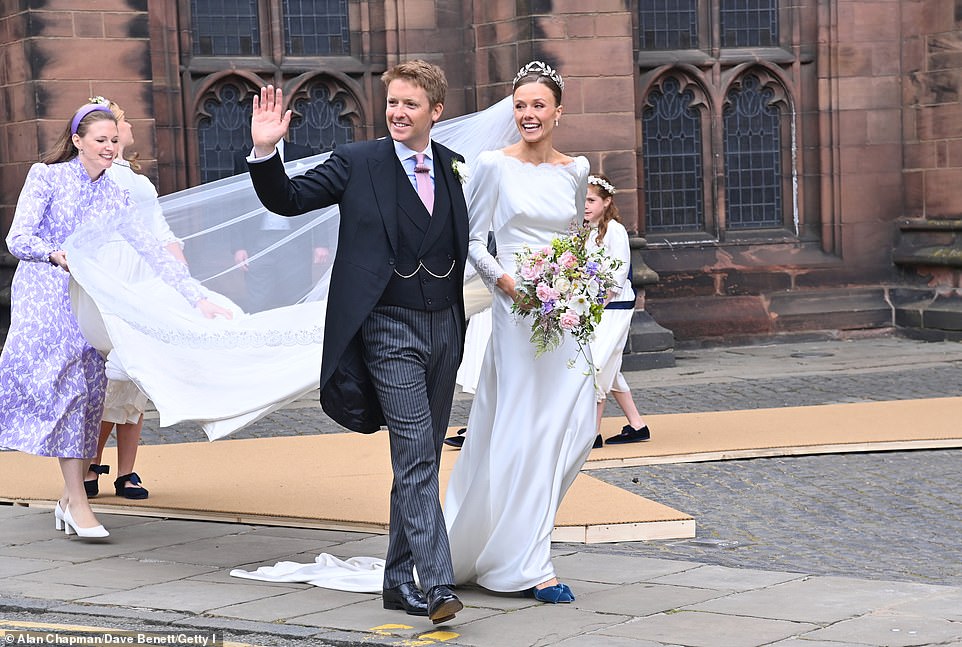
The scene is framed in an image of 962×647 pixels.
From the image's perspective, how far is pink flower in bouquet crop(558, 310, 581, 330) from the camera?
5992 millimetres

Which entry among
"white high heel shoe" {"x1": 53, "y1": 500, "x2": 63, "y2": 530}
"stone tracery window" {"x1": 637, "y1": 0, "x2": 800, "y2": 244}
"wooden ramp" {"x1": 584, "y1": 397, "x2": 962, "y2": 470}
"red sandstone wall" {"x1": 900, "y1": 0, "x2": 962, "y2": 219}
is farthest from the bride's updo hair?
"red sandstone wall" {"x1": 900, "y1": 0, "x2": 962, "y2": 219}

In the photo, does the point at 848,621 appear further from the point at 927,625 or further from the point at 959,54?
the point at 959,54

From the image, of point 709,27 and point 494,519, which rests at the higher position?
point 709,27

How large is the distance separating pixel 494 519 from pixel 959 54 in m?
11.3

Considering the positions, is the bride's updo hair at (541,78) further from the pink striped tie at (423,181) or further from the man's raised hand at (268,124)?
the man's raised hand at (268,124)

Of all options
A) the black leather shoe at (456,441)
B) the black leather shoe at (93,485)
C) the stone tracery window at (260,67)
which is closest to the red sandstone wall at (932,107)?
the stone tracery window at (260,67)

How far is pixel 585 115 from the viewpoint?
14492 mm

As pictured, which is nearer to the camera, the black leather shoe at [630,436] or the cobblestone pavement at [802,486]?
the cobblestone pavement at [802,486]

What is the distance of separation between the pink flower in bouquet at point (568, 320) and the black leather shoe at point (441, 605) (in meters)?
1.17

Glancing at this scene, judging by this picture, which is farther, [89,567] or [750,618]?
[89,567]

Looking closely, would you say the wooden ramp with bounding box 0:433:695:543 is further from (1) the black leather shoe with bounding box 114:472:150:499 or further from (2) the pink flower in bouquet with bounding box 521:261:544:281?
(2) the pink flower in bouquet with bounding box 521:261:544:281

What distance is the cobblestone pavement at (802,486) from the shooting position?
6785 millimetres

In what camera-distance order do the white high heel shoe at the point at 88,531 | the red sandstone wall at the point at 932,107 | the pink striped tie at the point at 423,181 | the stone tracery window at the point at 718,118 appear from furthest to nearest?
the stone tracery window at the point at 718,118 → the red sandstone wall at the point at 932,107 → the white high heel shoe at the point at 88,531 → the pink striped tie at the point at 423,181

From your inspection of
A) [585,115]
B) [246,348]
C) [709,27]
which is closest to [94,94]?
[585,115]
